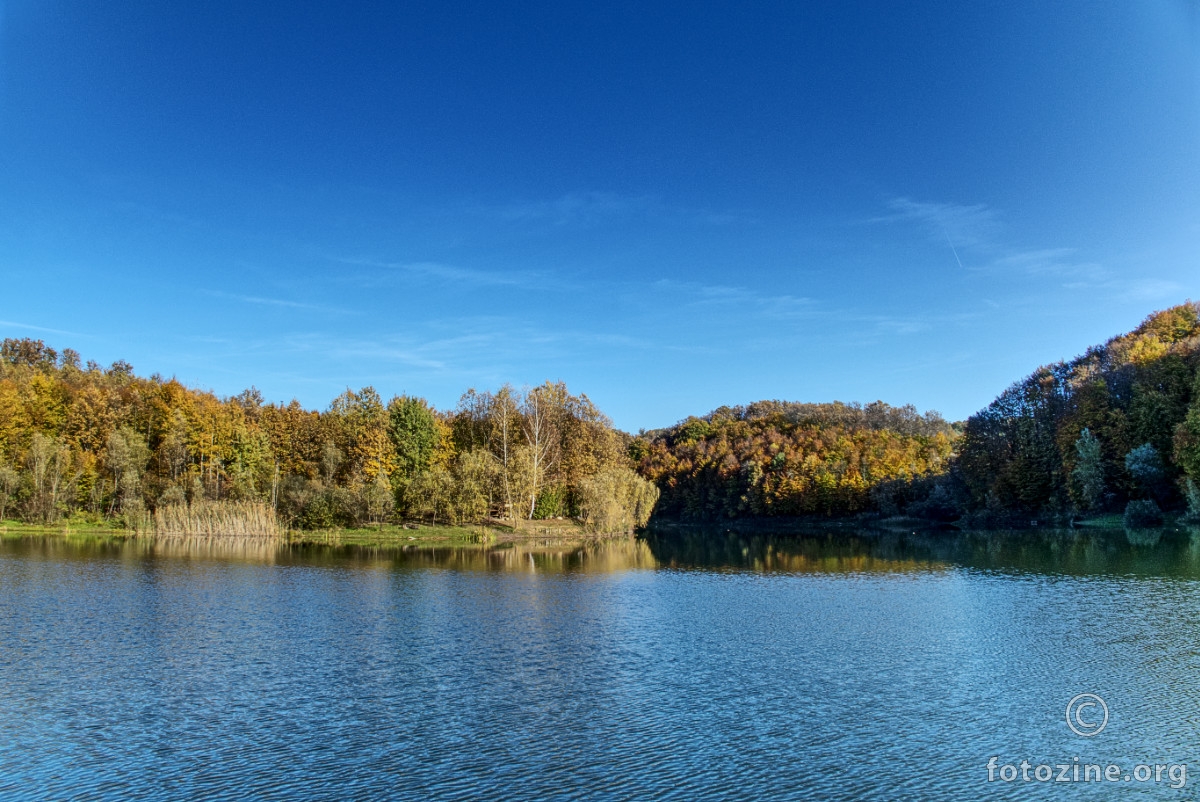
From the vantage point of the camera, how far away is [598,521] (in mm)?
73500

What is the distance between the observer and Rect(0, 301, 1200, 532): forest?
69.6 meters

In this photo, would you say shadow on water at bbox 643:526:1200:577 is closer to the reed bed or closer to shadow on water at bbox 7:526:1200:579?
shadow on water at bbox 7:526:1200:579

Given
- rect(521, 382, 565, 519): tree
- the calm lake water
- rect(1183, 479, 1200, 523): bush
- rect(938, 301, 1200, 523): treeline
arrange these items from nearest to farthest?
the calm lake water, rect(1183, 479, 1200, 523): bush, rect(938, 301, 1200, 523): treeline, rect(521, 382, 565, 519): tree

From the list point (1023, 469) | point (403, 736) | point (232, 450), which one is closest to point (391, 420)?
point (232, 450)

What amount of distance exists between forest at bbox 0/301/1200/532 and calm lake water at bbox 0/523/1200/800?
1356 inches

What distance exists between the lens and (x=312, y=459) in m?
83.4

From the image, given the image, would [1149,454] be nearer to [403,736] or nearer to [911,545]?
[911,545]

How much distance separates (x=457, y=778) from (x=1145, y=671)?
16667 millimetres

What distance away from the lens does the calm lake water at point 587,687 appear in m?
13.3

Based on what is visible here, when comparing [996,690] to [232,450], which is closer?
[996,690]

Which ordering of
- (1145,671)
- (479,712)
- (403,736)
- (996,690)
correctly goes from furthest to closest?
(1145,671), (996,690), (479,712), (403,736)

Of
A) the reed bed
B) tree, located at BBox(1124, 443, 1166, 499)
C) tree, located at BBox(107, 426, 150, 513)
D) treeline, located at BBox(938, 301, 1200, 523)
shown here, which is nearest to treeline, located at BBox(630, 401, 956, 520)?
treeline, located at BBox(938, 301, 1200, 523)

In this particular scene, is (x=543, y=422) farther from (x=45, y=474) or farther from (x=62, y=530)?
(x=45, y=474)

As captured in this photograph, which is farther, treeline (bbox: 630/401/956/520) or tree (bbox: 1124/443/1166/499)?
treeline (bbox: 630/401/956/520)
